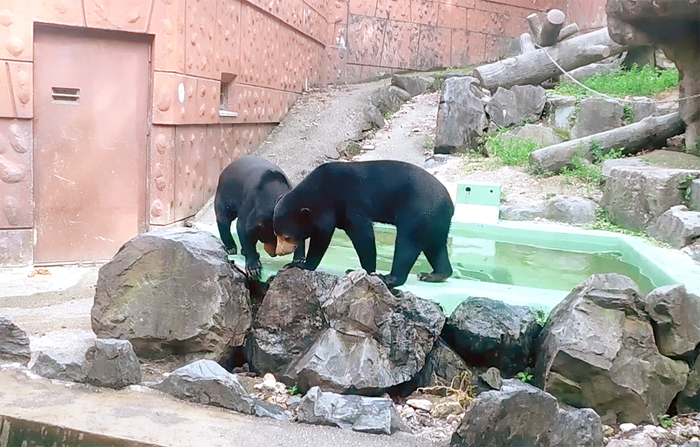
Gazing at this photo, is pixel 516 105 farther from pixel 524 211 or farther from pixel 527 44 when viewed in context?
pixel 524 211

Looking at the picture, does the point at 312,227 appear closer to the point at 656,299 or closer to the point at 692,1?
the point at 656,299

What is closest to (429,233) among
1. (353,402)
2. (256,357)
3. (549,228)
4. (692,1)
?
(256,357)

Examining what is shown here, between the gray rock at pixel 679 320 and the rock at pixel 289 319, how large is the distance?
1.83m

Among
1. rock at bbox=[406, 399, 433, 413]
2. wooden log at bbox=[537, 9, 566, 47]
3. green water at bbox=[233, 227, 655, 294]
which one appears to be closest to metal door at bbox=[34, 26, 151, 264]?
green water at bbox=[233, 227, 655, 294]

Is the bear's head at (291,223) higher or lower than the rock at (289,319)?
higher

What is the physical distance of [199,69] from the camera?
25.8 ft

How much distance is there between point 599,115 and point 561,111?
3.02 feet

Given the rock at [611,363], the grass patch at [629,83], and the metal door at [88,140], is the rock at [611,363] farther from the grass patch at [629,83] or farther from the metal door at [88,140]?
the grass patch at [629,83]

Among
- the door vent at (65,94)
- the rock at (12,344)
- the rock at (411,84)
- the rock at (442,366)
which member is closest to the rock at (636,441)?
the rock at (442,366)

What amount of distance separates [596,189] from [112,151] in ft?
18.3

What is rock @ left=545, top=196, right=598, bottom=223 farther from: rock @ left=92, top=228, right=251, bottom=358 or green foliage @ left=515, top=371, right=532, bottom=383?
rock @ left=92, top=228, right=251, bottom=358

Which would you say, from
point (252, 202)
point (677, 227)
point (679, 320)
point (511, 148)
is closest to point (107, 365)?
point (252, 202)

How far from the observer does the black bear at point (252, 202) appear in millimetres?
4953

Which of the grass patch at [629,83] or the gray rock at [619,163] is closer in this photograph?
the gray rock at [619,163]
